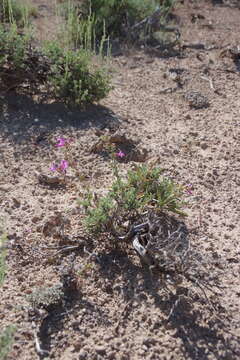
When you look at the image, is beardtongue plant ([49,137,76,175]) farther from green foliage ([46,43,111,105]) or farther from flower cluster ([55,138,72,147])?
green foliage ([46,43,111,105])

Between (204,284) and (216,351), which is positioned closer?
(216,351)

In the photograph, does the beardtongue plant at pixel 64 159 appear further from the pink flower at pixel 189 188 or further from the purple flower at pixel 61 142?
the pink flower at pixel 189 188

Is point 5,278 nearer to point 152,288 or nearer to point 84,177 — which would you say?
point 152,288

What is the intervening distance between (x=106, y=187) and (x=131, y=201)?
22.1 inches

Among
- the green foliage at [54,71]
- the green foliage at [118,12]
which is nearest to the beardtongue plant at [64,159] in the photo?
the green foliage at [54,71]

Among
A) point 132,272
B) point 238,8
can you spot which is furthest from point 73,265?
point 238,8

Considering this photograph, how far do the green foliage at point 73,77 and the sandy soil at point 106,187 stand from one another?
0.14m

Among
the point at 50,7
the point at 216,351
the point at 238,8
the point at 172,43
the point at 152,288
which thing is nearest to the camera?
the point at 216,351

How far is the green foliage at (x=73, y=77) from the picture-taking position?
13.4ft

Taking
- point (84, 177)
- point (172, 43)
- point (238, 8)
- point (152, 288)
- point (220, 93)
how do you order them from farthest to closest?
point (238, 8) → point (172, 43) → point (220, 93) → point (84, 177) → point (152, 288)

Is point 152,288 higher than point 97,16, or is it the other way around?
point 97,16

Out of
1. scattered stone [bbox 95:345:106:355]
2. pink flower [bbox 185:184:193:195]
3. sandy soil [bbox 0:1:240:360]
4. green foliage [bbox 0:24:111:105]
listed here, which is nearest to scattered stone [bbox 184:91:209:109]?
sandy soil [bbox 0:1:240:360]

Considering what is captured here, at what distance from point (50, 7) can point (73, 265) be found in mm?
4416

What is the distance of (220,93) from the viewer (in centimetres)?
472
